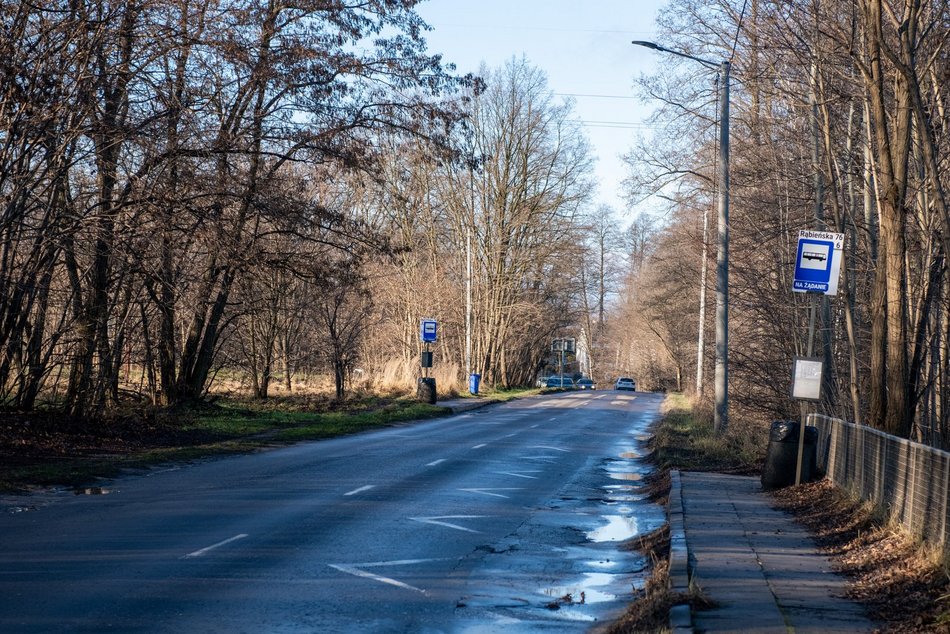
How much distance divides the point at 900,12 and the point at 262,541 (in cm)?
1167

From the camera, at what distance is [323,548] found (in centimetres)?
1029

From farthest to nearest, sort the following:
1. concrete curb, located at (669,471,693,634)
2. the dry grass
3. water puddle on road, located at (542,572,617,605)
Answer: the dry grass
water puddle on road, located at (542,572,617,605)
concrete curb, located at (669,471,693,634)

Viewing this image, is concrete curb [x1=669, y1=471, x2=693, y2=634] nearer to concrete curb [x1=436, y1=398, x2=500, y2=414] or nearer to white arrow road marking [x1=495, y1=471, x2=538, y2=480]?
white arrow road marking [x1=495, y1=471, x2=538, y2=480]

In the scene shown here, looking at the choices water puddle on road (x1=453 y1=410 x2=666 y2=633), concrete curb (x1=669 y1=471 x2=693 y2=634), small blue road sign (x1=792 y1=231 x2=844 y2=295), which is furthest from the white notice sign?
water puddle on road (x1=453 y1=410 x2=666 y2=633)

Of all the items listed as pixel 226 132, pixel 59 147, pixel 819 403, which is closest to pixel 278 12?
pixel 226 132

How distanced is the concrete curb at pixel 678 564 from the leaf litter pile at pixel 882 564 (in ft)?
4.21

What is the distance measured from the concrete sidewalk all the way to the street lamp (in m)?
8.63

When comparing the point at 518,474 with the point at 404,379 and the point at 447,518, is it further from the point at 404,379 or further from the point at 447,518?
the point at 404,379

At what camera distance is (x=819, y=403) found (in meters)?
19.2

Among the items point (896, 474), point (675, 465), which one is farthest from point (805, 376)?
point (675, 465)

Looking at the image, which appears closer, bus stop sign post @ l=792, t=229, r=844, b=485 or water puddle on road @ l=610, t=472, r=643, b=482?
bus stop sign post @ l=792, t=229, r=844, b=485

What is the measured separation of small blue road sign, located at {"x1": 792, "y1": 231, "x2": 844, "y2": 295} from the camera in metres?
13.1

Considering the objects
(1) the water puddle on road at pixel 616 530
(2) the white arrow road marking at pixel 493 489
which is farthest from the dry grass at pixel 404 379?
(1) the water puddle on road at pixel 616 530

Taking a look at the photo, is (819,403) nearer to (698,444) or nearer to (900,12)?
(698,444)
